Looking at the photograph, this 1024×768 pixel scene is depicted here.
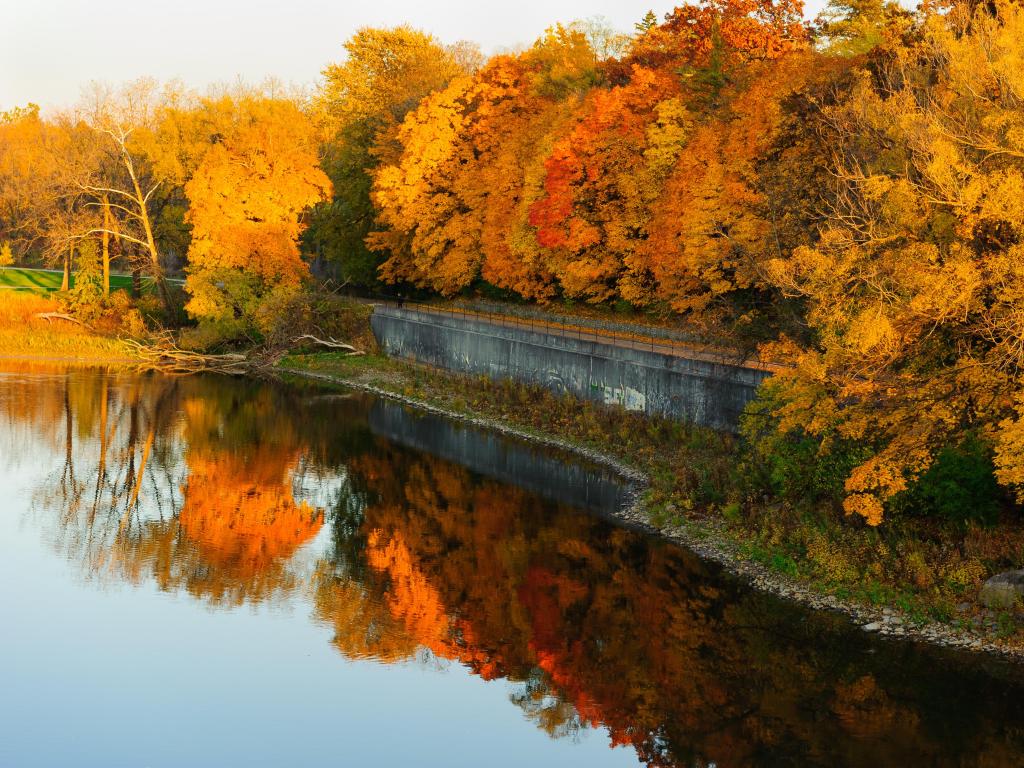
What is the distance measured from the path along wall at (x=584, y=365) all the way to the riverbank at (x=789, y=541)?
0.71 metres

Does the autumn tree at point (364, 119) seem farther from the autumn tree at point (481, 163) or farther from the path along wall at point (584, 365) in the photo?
the path along wall at point (584, 365)

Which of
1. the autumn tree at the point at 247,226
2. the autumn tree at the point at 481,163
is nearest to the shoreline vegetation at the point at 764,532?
the autumn tree at the point at 481,163

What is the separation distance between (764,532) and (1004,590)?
5685mm

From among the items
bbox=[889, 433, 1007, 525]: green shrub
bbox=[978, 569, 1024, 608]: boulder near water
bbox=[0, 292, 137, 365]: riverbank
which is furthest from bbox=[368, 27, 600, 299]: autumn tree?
bbox=[978, 569, 1024, 608]: boulder near water

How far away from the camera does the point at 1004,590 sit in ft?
65.2

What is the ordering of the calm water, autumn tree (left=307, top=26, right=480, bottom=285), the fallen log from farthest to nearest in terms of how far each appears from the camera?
autumn tree (left=307, top=26, right=480, bottom=285), the fallen log, the calm water

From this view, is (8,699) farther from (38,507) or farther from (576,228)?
(576,228)

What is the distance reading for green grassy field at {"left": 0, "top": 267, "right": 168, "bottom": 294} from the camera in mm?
68550

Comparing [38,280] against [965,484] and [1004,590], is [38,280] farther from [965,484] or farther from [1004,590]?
[1004,590]

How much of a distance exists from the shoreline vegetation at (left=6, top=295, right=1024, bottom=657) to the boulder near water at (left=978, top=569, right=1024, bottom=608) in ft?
0.79

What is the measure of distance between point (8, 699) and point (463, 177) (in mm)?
43272

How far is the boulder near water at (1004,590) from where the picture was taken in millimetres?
19703

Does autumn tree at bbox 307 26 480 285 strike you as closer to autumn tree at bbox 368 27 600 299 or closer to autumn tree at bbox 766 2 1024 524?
autumn tree at bbox 368 27 600 299

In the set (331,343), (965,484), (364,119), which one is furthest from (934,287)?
(364,119)
